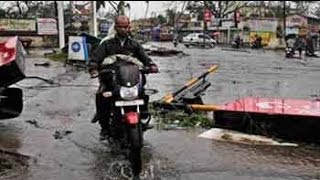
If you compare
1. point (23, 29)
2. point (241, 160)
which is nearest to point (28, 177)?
point (241, 160)

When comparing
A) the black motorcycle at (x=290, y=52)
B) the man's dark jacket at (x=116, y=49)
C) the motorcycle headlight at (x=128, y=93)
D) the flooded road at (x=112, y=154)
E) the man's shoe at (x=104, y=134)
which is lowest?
the black motorcycle at (x=290, y=52)

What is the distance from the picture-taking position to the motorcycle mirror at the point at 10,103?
916 cm

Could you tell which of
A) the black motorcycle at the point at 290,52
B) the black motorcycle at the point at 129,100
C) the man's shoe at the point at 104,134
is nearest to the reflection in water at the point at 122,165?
the black motorcycle at the point at 129,100

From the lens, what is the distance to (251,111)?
8586 millimetres

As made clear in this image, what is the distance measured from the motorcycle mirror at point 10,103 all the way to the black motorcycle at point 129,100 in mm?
2619

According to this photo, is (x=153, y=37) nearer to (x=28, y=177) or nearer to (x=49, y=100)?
(x=49, y=100)

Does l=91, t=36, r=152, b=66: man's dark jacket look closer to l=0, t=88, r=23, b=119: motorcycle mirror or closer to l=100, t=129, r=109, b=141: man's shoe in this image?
l=100, t=129, r=109, b=141: man's shoe

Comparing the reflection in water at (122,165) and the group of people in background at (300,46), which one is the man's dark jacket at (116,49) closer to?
the reflection in water at (122,165)

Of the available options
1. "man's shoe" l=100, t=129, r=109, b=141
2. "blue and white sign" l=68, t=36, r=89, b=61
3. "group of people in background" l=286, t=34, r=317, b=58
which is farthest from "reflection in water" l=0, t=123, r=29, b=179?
"group of people in background" l=286, t=34, r=317, b=58

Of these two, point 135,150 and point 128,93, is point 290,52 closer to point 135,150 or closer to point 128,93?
point 128,93

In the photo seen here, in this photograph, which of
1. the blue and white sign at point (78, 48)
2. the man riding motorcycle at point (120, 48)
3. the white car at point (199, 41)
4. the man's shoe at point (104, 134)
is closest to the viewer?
the man riding motorcycle at point (120, 48)

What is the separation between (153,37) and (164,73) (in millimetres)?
61543

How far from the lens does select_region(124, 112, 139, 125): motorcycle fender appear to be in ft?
21.2

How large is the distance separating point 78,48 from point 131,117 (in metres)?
17.7
